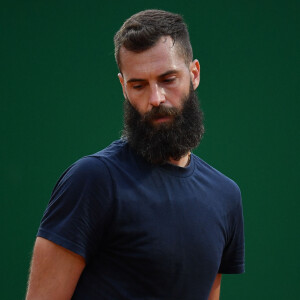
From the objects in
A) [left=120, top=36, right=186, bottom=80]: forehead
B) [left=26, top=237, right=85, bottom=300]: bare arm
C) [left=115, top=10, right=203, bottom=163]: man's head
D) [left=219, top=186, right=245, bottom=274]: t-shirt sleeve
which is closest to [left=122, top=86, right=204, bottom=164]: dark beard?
[left=115, top=10, right=203, bottom=163]: man's head

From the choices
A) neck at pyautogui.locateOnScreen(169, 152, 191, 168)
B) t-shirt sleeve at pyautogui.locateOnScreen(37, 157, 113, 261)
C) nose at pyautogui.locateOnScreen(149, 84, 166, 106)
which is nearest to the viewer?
t-shirt sleeve at pyautogui.locateOnScreen(37, 157, 113, 261)

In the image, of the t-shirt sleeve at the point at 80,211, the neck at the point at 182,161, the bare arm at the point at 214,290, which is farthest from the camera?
the bare arm at the point at 214,290

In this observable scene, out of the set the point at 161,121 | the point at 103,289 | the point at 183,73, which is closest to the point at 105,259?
the point at 103,289

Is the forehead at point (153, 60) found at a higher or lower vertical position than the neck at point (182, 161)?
higher

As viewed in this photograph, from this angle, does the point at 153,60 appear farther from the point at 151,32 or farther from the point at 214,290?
the point at 214,290

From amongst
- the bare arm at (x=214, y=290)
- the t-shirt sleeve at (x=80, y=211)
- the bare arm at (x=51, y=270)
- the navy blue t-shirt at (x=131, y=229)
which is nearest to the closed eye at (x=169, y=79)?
the navy blue t-shirt at (x=131, y=229)

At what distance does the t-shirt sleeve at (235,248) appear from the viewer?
165 centimetres

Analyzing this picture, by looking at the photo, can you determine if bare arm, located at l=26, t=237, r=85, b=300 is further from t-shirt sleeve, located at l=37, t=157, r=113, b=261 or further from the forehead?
the forehead

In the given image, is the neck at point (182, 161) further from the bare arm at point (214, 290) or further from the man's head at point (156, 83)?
the bare arm at point (214, 290)

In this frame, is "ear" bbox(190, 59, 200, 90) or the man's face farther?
"ear" bbox(190, 59, 200, 90)

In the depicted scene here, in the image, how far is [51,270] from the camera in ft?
4.25

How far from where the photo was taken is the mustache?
4.89 feet

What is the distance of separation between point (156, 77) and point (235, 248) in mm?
622

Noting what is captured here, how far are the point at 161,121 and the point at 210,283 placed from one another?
49 cm
